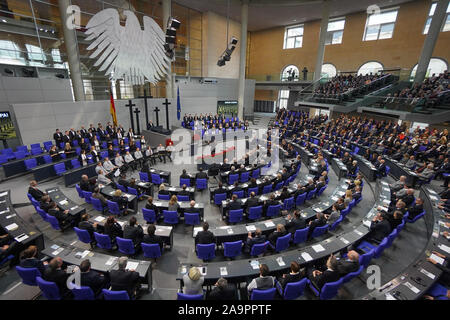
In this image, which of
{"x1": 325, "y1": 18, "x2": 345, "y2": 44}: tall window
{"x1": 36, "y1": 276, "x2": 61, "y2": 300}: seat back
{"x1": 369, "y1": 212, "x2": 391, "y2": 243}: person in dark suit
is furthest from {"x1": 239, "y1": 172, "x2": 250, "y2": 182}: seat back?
{"x1": 325, "y1": 18, "x2": 345, "y2": 44}: tall window

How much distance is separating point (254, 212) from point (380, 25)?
27.6 m

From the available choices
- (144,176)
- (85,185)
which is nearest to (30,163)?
(85,185)

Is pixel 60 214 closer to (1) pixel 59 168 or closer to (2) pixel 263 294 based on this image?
(1) pixel 59 168

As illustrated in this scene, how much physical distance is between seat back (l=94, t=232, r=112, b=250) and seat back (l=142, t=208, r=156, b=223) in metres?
1.34

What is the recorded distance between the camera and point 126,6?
17297 millimetres

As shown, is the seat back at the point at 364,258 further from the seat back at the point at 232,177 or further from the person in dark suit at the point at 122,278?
the seat back at the point at 232,177

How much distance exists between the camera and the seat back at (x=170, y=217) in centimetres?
668

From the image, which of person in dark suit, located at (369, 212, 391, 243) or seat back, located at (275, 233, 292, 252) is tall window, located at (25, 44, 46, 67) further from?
person in dark suit, located at (369, 212, 391, 243)

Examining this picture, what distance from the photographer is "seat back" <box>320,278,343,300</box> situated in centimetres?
402

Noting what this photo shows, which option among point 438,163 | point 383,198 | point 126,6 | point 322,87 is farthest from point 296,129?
point 126,6

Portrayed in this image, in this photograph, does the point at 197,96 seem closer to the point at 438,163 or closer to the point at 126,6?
the point at 126,6

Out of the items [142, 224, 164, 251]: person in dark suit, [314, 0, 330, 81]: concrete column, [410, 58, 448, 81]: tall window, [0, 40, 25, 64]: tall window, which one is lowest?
[142, 224, 164, 251]: person in dark suit

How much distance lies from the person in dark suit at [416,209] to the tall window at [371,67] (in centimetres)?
2253

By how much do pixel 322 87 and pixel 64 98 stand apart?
23665 millimetres
